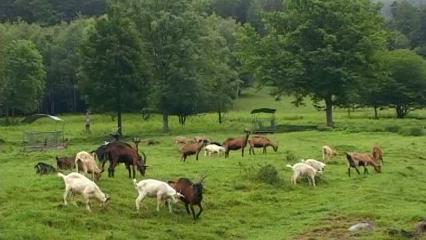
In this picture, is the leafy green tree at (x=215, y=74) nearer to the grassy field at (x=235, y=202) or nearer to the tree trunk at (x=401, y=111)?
the tree trunk at (x=401, y=111)

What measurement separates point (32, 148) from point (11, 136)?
16577 millimetres

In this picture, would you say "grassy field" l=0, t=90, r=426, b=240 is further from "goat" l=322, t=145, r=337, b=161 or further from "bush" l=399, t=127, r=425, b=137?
"bush" l=399, t=127, r=425, b=137

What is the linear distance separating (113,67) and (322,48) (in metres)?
18.4

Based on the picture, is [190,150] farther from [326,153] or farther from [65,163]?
[65,163]

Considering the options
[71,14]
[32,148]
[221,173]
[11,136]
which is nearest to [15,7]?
[71,14]

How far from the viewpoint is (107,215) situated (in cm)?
1912

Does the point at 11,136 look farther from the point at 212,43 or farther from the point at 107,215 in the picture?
the point at 107,215

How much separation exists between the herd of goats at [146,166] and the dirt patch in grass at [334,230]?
354 centimetres

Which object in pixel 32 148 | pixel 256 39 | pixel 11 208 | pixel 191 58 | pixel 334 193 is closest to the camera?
pixel 11 208

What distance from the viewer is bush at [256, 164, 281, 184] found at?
86.2 ft

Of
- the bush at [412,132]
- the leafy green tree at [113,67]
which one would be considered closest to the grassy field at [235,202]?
the bush at [412,132]

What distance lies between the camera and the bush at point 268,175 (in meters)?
26.3

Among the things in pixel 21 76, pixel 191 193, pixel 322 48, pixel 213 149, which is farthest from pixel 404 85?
pixel 191 193

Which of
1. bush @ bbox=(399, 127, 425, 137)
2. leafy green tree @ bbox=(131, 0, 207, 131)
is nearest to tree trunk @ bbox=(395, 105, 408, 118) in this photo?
bush @ bbox=(399, 127, 425, 137)
